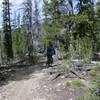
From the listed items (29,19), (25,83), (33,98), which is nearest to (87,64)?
(25,83)

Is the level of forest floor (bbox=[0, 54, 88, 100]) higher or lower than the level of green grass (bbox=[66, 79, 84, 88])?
lower

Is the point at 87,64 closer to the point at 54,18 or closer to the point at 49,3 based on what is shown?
the point at 54,18

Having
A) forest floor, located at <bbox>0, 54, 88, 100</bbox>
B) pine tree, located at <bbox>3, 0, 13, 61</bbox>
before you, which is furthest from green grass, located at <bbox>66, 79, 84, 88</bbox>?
pine tree, located at <bbox>3, 0, 13, 61</bbox>

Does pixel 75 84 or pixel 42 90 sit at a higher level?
pixel 75 84

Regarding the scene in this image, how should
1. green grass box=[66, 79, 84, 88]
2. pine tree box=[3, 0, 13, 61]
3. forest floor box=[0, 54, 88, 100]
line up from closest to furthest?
forest floor box=[0, 54, 88, 100], green grass box=[66, 79, 84, 88], pine tree box=[3, 0, 13, 61]

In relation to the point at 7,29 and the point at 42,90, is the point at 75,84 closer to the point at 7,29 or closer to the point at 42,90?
the point at 42,90

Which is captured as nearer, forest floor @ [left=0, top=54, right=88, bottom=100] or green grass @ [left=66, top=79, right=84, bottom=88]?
forest floor @ [left=0, top=54, right=88, bottom=100]

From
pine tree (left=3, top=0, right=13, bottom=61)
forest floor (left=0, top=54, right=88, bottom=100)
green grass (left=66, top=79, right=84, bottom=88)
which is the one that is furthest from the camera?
pine tree (left=3, top=0, right=13, bottom=61)

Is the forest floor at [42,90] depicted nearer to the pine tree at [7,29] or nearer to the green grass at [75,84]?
the green grass at [75,84]

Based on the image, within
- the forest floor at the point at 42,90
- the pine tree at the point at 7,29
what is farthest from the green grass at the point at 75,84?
the pine tree at the point at 7,29

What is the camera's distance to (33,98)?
13438mm

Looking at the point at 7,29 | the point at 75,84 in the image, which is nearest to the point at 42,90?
the point at 75,84

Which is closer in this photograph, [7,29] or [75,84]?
[75,84]

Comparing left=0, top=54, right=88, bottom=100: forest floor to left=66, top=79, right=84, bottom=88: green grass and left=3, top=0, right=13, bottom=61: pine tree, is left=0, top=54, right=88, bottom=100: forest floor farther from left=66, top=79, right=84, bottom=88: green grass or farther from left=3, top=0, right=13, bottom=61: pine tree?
left=3, top=0, right=13, bottom=61: pine tree
